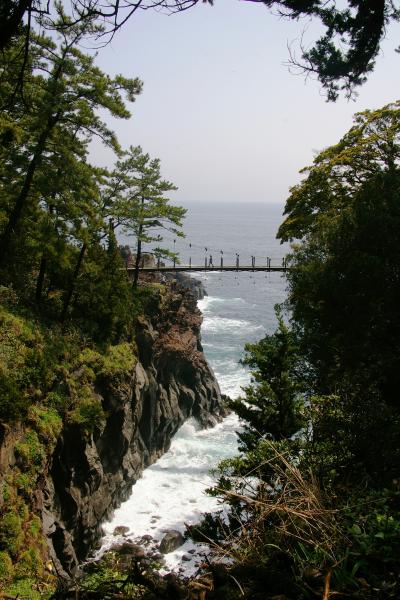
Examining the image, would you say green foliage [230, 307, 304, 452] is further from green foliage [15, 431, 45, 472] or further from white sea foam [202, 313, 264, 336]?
white sea foam [202, 313, 264, 336]

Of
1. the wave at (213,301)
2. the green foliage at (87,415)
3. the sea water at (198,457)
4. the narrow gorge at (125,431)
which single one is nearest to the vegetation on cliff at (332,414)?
the sea water at (198,457)

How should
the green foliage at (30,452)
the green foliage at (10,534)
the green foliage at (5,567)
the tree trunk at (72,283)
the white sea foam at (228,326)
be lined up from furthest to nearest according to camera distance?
1. the white sea foam at (228,326)
2. the tree trunk at (72,283)
3. the green foliage at (30,452)
4. the green foliage at (10,534)
5. the green foliage at (5,567)

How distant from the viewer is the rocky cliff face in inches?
711

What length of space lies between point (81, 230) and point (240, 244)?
11924 cm

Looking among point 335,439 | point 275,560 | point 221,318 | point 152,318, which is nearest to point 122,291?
point 152,318

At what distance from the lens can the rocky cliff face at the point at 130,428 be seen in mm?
18047

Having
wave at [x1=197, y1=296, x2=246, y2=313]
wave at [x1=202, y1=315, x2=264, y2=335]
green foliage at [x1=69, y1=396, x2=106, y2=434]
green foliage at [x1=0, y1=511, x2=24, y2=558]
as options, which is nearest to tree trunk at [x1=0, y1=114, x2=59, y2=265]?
green foliage at [x1=69, y1=396, x2=106, y2=434]

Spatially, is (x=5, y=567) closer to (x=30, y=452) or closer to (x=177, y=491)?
(x=30, y=452)

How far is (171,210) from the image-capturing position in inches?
1115

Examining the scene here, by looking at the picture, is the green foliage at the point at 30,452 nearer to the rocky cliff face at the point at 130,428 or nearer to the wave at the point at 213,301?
the rocky cliff face at the point at 130,428

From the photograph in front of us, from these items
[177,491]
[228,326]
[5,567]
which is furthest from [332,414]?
[228,326]

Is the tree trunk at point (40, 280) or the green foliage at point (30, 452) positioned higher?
the tree trunk at point (40, 280)

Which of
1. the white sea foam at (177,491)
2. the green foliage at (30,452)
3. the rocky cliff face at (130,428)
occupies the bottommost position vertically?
the white sea foam at (177,491)

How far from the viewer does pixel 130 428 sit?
2683cm
